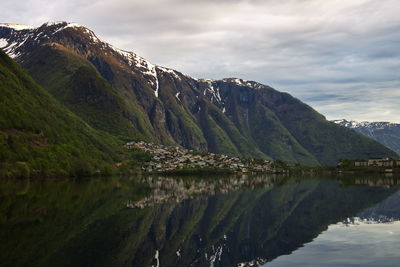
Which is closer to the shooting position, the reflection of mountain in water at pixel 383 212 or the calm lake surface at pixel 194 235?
the calm lake surface at pixel 194 235

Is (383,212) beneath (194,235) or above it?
above

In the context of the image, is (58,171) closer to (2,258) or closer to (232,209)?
(232,209)

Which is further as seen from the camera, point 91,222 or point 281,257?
point 91,222

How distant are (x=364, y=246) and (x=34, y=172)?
150005 mm

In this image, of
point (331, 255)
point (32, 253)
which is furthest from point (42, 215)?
point (331, 255)

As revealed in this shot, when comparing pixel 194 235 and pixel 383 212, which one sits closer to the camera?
pixel 194 235

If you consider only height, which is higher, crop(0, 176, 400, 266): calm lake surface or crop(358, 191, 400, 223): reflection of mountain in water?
crop(358, 191, 400, 223): reflection of mountain in water

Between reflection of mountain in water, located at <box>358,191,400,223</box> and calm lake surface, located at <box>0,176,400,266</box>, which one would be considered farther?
reflection of mountain in water, located at <box>358,191,400,223</box>

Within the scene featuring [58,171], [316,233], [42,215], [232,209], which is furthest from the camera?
[58,171]

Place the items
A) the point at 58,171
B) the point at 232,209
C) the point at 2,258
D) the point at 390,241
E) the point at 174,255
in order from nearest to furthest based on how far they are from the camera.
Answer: the point at 2,258
the point at 174,255
the point at 390,241
the point at 232,209
the point at 58,171

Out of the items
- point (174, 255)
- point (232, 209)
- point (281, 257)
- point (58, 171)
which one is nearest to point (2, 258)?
point (174, 255)

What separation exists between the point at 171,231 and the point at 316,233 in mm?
16844

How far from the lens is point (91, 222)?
55906mm

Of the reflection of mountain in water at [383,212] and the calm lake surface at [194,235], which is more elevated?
the reflection of mountain in water at [383,212]
